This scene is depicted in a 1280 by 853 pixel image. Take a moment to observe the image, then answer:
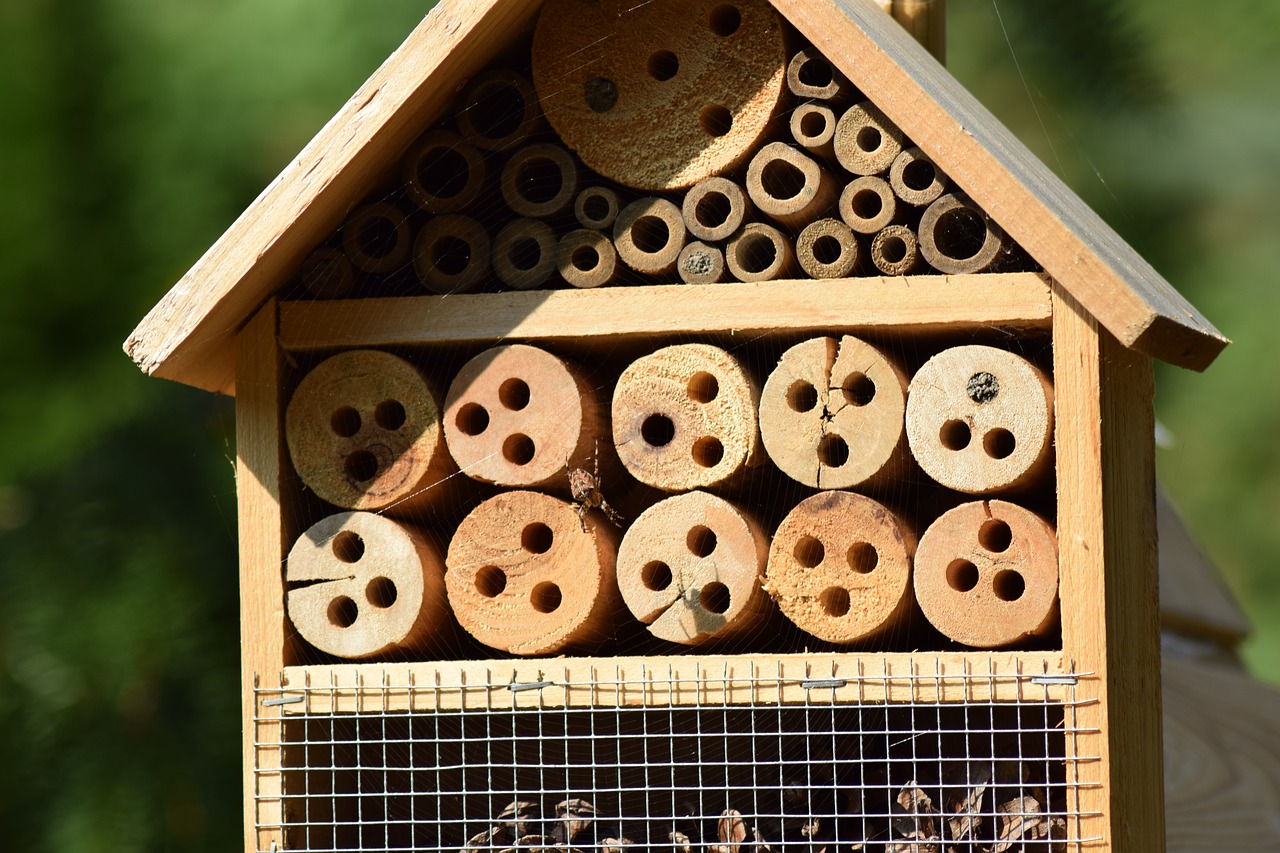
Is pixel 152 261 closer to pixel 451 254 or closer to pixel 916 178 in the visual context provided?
pixel 451 254

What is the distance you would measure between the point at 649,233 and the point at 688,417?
0.64 ft

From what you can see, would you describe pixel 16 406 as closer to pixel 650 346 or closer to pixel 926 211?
pixel 650 346

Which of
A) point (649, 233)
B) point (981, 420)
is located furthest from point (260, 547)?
point (981, 420)

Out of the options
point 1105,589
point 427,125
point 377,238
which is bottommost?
point 1105,589

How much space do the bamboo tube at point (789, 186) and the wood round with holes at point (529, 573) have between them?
34 cm

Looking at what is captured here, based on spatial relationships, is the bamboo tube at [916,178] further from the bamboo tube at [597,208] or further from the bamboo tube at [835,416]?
the bamboo tube at [597,208]

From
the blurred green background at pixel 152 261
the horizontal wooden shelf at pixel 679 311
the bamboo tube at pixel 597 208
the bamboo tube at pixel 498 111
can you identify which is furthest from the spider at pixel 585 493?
the blurred green background at pixel 152 261

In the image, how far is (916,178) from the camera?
1393mm

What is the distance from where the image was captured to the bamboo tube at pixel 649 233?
1430 millimetres

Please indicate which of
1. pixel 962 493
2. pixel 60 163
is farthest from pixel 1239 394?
pixel 962 493

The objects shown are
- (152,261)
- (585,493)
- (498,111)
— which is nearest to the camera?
(585,493)

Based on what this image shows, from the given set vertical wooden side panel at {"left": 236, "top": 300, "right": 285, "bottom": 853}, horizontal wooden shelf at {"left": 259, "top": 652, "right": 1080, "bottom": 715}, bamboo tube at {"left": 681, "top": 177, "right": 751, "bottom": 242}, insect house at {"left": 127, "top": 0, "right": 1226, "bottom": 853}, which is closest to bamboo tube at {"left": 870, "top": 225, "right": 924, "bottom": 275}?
insect house at {"left": 127, "top": 0, "right": 1226, "bottom": 853}

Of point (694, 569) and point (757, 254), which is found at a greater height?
point (757, 254)

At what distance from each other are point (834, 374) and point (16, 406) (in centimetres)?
276
